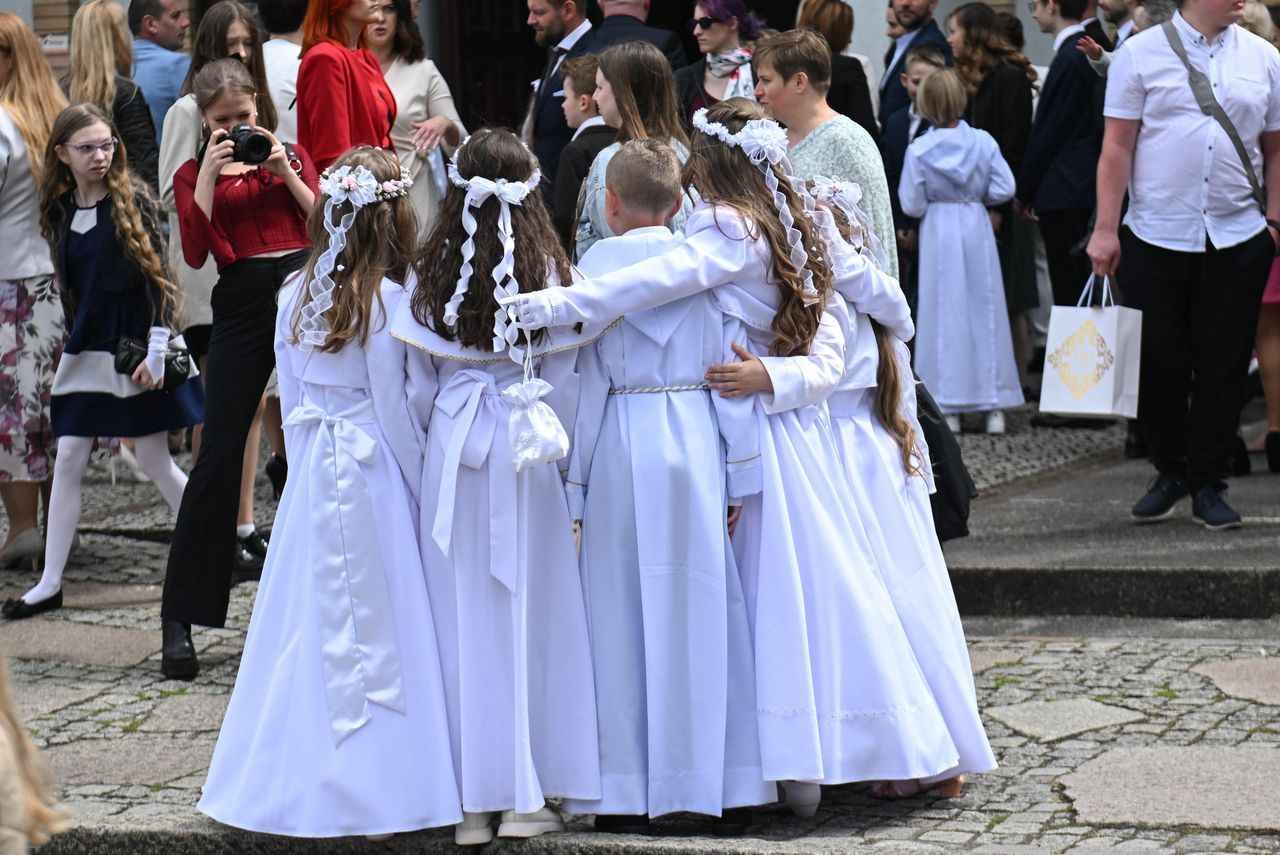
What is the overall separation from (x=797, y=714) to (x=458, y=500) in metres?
0.86

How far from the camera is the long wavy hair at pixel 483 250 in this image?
4.28m

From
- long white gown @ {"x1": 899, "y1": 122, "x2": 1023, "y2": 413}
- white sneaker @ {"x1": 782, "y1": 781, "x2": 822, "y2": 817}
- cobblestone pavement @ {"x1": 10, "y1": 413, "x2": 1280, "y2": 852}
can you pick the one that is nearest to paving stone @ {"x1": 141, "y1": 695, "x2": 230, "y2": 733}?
cobblestone pavement @ {"x1": 10, "y1": 413, "x2": 1280, "y2": 852}

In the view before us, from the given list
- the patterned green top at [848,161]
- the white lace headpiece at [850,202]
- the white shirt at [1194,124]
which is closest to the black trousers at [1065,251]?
the white shirt at [1194,124]

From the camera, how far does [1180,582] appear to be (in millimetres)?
6367

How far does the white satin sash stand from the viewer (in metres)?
4.27

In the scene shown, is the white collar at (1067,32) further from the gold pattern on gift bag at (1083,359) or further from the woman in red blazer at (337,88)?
the woman in red blazer at (337,88)

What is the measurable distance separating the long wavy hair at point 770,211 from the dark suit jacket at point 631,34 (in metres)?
2.57

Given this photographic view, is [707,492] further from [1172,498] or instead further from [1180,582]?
[1172,498]

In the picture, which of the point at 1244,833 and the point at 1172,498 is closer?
the point at 1244,833

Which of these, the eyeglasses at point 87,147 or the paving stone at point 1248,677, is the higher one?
the eyeglasses at point 87,147

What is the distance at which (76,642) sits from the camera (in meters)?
6.35

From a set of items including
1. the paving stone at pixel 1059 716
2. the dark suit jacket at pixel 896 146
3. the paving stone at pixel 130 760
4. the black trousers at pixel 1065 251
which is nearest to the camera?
the paving stone at pixel 130 760

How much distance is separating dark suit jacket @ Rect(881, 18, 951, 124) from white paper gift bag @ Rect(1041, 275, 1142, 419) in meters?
3.38

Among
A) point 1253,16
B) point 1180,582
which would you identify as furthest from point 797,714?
point 1253,16
